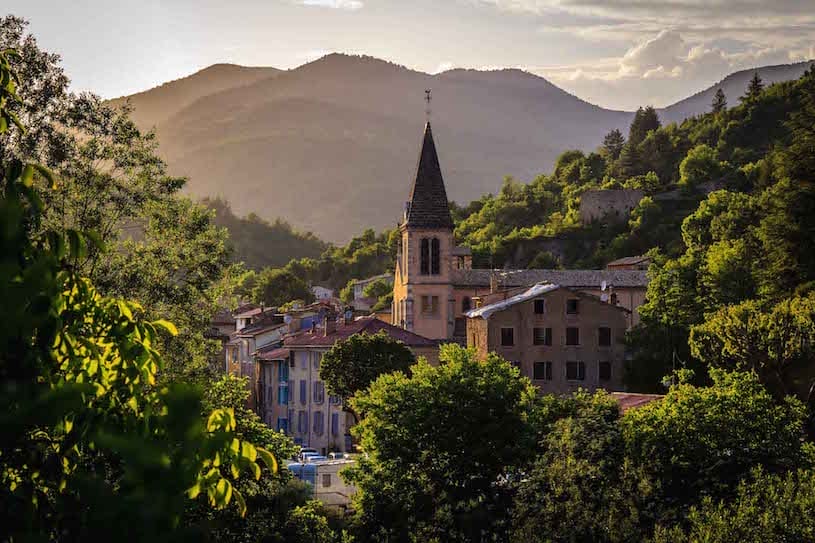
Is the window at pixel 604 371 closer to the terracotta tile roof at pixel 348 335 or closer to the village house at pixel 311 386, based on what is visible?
the village house at pixel 311 386

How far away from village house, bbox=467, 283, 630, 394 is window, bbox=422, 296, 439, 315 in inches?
1090

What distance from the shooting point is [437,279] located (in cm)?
9900

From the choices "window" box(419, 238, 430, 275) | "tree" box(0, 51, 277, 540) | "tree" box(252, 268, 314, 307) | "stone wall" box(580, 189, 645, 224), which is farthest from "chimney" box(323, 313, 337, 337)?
"stone wall" box(580, 189, 645, 224)

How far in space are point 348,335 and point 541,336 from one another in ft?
38.6

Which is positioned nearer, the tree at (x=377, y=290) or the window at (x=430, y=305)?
the window at (x=430, y=305)

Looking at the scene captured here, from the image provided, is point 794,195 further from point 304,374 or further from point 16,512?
point 16,512

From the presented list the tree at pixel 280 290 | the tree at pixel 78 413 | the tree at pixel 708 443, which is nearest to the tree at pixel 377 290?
the tree at pixel 280 290

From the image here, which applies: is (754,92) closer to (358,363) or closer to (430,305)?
(430,305)

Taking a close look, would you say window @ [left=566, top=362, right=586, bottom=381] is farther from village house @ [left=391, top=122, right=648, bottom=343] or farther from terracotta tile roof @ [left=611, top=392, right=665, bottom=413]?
village house @ [left=391, top=122, right=648, bottom=343]

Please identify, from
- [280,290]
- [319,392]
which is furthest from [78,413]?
[280,290]

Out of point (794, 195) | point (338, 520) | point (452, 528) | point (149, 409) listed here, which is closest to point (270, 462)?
point (149, 409)

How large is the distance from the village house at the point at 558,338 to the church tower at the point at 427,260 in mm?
27447

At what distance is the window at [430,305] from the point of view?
324 ft

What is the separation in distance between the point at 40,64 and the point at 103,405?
24.2 meters
